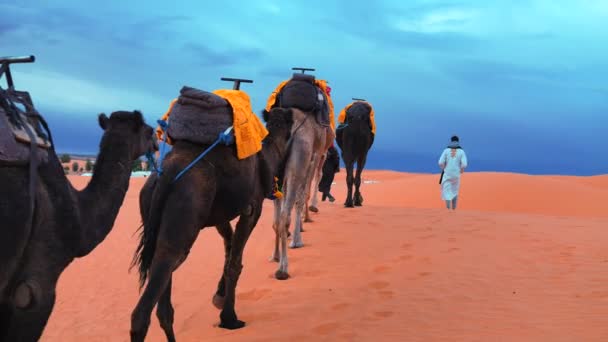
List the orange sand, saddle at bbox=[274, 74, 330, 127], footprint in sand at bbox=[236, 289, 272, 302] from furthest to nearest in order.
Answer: saddle at bbox=[274, 74, 330, 127] → footprint in sand at bbox=[236, 289, 272, 302] → the orange sand

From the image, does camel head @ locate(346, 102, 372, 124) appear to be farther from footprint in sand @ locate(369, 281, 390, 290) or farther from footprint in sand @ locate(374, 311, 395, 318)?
footprint in sand @ locate(374, 311, 395, 318)

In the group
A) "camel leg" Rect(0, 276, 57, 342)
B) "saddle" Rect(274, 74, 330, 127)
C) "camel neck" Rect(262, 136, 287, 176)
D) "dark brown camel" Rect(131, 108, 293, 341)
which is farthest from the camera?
"saddle" Rect(274, 74, 330, 127)

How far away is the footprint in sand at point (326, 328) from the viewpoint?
6.20 metres

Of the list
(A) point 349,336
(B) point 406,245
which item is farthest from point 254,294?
(B) point 406,245

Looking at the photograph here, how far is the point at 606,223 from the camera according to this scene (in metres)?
14.5

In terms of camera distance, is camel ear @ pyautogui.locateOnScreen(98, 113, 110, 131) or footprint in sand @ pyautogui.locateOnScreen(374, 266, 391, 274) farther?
footprint in sand @ pyautogui.locateOnScreen(374, 266, 391, 274)

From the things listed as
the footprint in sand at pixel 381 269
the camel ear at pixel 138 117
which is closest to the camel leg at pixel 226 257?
the camel ear at pixel 138 117

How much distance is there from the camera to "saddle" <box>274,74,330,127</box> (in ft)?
29.5

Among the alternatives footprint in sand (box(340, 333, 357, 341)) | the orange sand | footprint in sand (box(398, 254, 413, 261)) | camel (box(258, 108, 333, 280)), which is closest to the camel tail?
the orange sand

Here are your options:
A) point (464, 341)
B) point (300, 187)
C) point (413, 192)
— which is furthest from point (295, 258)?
point (413, 192)

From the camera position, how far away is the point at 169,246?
481cm

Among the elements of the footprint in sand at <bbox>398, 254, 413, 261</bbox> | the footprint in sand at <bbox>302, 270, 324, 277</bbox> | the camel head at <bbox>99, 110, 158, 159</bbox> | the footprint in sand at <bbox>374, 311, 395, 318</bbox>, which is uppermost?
the camel head at <bbox>99, 110, 158, 159</bbox>

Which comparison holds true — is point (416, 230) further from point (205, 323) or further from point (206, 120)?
point (206, 120)

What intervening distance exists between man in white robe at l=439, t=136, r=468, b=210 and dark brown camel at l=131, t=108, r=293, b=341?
12613mm
